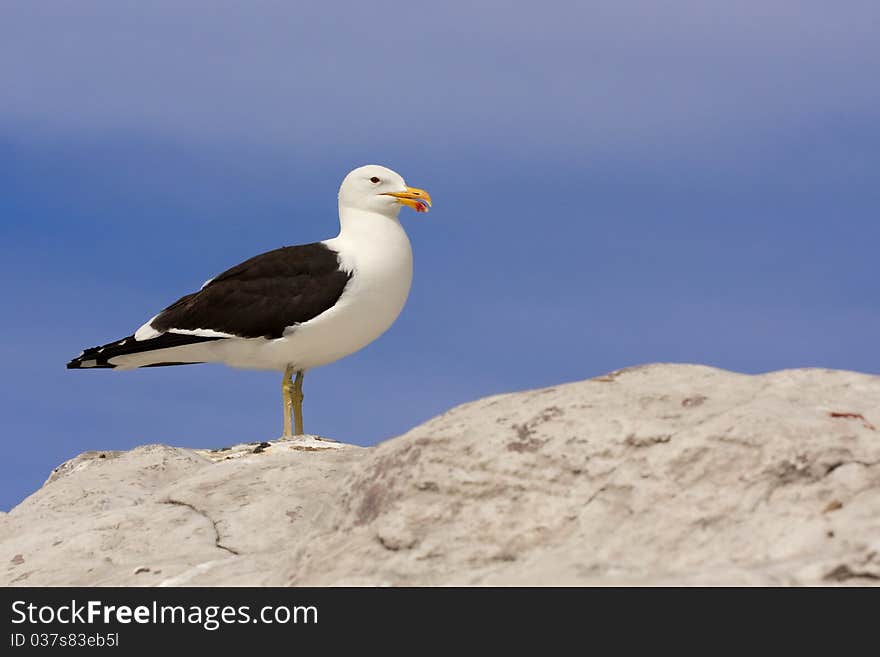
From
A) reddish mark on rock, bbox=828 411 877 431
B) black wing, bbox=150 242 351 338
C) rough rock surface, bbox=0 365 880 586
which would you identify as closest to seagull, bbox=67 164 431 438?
black wing, bbox=150 242 351 338

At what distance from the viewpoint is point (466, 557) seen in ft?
19.2

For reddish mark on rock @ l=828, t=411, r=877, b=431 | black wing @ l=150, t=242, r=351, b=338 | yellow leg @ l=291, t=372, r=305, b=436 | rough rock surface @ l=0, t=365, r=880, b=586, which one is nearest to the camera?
rough rock surface @ l=0, t=365, r=880, b=586

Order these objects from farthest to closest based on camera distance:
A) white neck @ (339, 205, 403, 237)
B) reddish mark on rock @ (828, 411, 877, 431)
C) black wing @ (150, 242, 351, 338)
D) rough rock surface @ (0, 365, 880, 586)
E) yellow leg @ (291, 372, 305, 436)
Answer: white neck @ (339, 205, 403, 237) < yellow leg @ (291, 372, 305, 436) < black wing @ (150, 242, 351, 338) < reddish mark on rock @ (828, 411, 877, 431) < rough rock surface @ (0, 365, 880, 586)

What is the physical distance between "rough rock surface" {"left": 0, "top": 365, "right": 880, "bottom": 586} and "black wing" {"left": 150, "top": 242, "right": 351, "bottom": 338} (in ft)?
18.7

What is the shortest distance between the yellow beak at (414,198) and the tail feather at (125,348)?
265 cm

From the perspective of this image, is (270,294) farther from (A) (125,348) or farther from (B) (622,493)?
(B) (622,493)

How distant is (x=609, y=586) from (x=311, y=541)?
1.98m

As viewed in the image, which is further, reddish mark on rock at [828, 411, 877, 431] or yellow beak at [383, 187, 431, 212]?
yellow beak at [383, 187, 431, 212]

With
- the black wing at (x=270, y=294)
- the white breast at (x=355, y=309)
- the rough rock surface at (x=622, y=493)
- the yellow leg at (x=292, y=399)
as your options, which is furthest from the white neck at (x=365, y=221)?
the rough rock surface at (x=622, y=493)

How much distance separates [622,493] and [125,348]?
9365mm

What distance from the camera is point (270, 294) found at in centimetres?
1323

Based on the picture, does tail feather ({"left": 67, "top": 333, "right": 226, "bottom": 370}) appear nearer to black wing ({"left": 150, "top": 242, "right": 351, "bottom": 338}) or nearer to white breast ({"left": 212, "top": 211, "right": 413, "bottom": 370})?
black wing ({"left": 150, "top": 242, "right": 351, "bottom": 338})

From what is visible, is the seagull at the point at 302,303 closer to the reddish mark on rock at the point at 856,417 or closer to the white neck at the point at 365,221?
the white neck at the point at 365,221

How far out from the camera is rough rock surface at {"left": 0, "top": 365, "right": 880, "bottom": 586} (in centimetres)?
546
